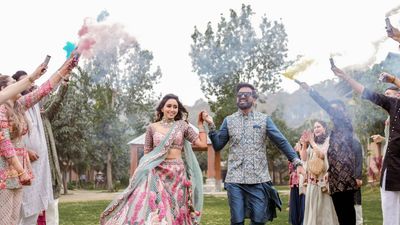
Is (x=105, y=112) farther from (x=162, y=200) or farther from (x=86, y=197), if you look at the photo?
(x=162, y=200)

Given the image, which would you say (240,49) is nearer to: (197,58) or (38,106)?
(197,58)

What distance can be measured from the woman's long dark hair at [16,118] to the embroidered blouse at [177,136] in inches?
84.3

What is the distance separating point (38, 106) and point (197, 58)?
328 inches

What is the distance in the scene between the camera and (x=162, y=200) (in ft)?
25.8

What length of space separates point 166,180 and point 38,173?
1605 millimetres

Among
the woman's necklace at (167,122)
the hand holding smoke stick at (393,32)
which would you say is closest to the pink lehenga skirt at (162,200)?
the woman's necklace at (167,122)

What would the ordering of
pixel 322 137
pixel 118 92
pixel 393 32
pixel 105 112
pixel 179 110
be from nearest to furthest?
pixel 393 32 < pixel 179 110 < pixel 322 137 < pixel 118 92 < pixel 105 112

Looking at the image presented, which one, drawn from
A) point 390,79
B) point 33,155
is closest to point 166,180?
point 33,155

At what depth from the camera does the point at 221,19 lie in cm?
2277

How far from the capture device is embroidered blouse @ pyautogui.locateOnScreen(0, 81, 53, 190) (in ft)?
19.6

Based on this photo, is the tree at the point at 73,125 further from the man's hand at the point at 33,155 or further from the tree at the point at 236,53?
the man's hand at the point at 33,155

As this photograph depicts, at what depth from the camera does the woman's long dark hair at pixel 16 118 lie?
20.5ft

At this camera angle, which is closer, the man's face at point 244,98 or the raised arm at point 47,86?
the raised arm at point 47,86

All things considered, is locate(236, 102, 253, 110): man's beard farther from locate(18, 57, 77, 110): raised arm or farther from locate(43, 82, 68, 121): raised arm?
locate(18, 57, 77, 110): raised arm
